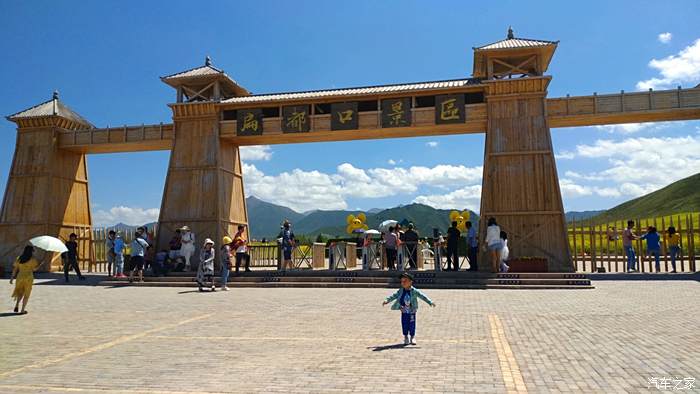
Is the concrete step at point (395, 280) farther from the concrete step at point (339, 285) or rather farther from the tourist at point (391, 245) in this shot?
the tourist at point (391, 245)

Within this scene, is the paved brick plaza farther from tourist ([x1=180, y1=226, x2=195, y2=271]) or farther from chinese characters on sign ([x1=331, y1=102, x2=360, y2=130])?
chinese characters on sign ([x1=331, y1=102, x2=360, y2=130])

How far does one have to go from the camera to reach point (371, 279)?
15992 mm

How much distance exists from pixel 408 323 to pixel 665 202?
84.7 meters

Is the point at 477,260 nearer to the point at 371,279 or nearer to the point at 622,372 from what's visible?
the point at 371,279

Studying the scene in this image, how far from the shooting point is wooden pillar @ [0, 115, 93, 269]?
21.7m

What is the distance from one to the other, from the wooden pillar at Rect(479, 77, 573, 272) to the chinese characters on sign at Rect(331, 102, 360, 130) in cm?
475

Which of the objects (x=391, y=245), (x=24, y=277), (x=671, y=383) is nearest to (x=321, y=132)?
(x=391, y=245)

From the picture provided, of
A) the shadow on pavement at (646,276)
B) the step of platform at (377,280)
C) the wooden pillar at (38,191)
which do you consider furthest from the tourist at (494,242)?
the wooden pillar at (38,191)

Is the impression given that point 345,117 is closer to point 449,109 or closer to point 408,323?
point 449,109

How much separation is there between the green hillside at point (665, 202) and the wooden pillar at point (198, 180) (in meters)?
62.5

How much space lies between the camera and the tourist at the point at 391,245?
16.9 meters

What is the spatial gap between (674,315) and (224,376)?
7572 millimetres

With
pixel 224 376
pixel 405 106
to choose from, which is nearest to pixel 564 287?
pixel 405 106

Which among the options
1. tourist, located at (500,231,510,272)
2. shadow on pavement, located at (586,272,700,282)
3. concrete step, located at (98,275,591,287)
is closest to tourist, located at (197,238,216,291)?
concrete step, located at (98,275,591,287)
